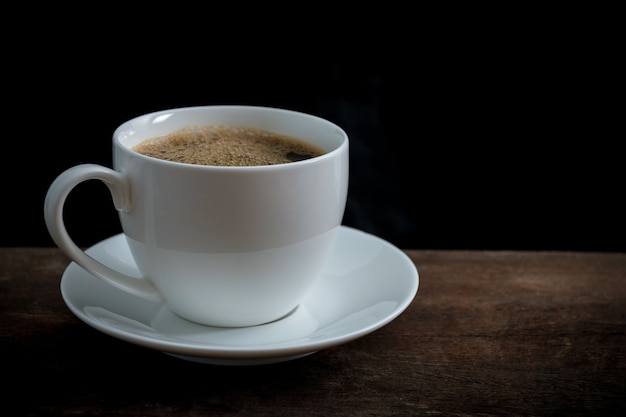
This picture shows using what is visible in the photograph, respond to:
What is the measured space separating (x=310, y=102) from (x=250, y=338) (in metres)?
0.80

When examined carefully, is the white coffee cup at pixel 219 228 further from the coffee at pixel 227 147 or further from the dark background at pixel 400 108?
the dark background at pixel 400 108

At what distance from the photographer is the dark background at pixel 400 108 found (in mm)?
1435

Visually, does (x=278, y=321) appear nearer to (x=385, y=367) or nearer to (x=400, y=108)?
(x=385, y=367)

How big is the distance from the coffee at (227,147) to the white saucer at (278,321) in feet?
0.54

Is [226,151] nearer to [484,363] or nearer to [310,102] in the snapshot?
[484,363]

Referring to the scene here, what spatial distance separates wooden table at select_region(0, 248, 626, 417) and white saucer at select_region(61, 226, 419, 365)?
0.11 ft

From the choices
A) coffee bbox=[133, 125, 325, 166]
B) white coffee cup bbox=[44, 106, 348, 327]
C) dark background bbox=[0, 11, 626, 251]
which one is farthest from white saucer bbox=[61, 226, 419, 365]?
dark background bbox=[0, 11, 626, 251]

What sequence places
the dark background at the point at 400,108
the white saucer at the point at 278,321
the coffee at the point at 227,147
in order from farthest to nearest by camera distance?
the dark background at the point at 400,108
the coffee at the point at 227,147
the white saucer at the point at 278,321

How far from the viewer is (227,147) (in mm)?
840

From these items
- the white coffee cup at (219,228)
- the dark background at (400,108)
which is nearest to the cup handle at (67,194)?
the white coffee cup at (219,228)

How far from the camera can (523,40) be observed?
150 centimetres

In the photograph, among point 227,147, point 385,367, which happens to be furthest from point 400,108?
point 385,367

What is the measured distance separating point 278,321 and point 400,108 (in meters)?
0.85

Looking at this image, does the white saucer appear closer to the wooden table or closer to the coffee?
the wooden table
